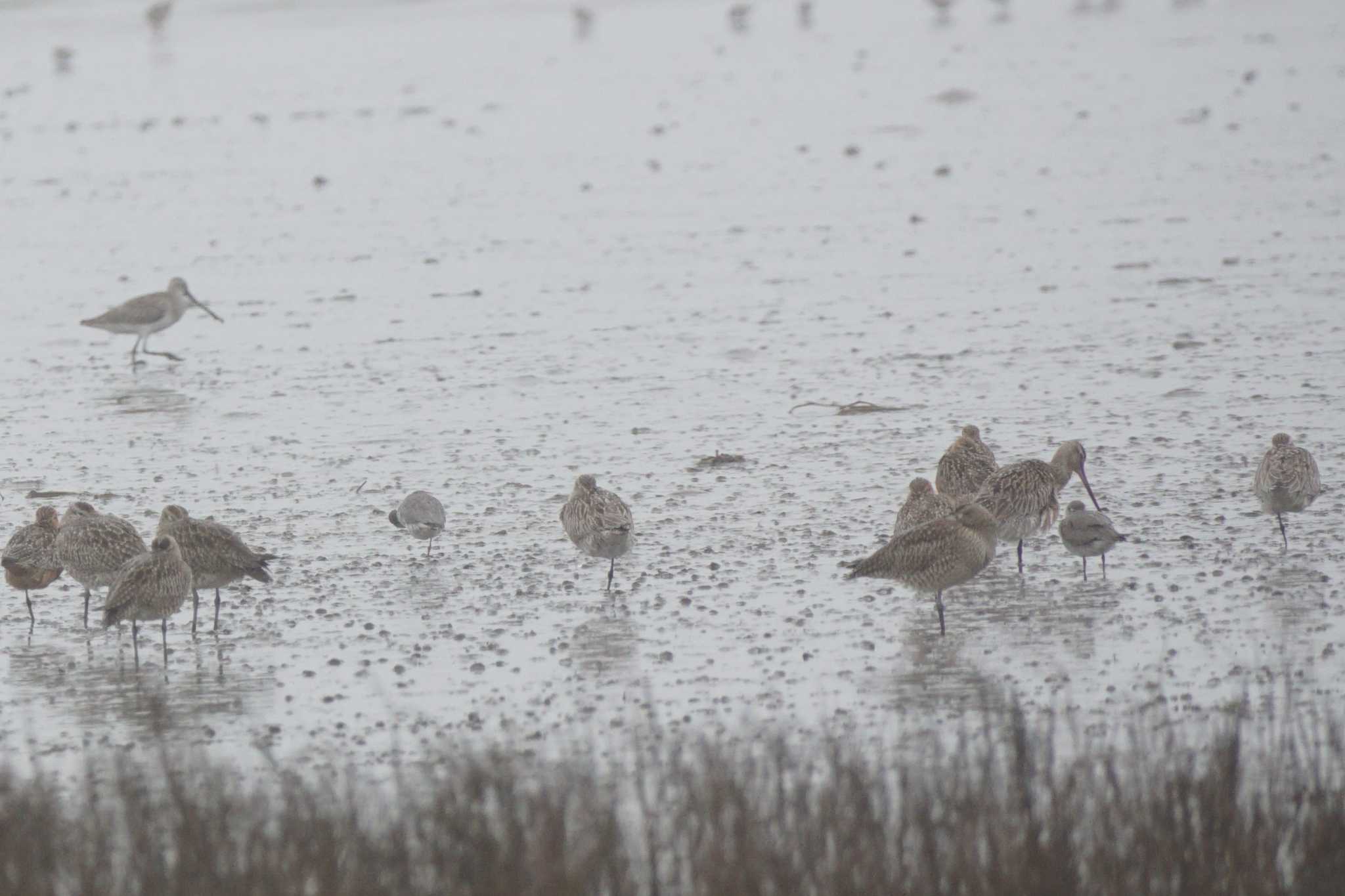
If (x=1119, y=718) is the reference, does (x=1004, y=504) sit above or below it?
above

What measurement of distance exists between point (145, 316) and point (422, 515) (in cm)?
819

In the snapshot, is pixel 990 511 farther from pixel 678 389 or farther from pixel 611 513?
pixel 678 389

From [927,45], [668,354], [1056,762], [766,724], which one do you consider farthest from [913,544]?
[927,45]

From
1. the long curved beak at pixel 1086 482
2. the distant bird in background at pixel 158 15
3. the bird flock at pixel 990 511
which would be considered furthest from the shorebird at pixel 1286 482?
the distant bird in background at pixel 158 15

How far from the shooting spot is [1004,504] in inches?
437

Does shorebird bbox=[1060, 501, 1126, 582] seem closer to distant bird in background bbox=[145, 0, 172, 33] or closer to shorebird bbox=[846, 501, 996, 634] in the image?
shorebird bbox=[846, 501, 996, 634]

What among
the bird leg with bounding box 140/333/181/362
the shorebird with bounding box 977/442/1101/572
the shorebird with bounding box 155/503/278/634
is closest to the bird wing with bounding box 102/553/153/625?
the shorebird with bounding box 155/503/278/634

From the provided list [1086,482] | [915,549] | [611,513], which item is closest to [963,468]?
[1086,482]

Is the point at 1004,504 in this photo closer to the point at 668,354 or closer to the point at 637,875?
the point at 637,875

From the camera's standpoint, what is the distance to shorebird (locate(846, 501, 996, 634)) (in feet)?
33.2

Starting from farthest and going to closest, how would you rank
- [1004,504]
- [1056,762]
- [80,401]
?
1. [80,401]
2. [1004,504]
3. [1056,762]

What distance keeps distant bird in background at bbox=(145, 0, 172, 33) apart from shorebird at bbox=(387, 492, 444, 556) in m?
51.8

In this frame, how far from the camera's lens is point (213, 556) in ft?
34.5

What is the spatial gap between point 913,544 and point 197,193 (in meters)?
21.6
